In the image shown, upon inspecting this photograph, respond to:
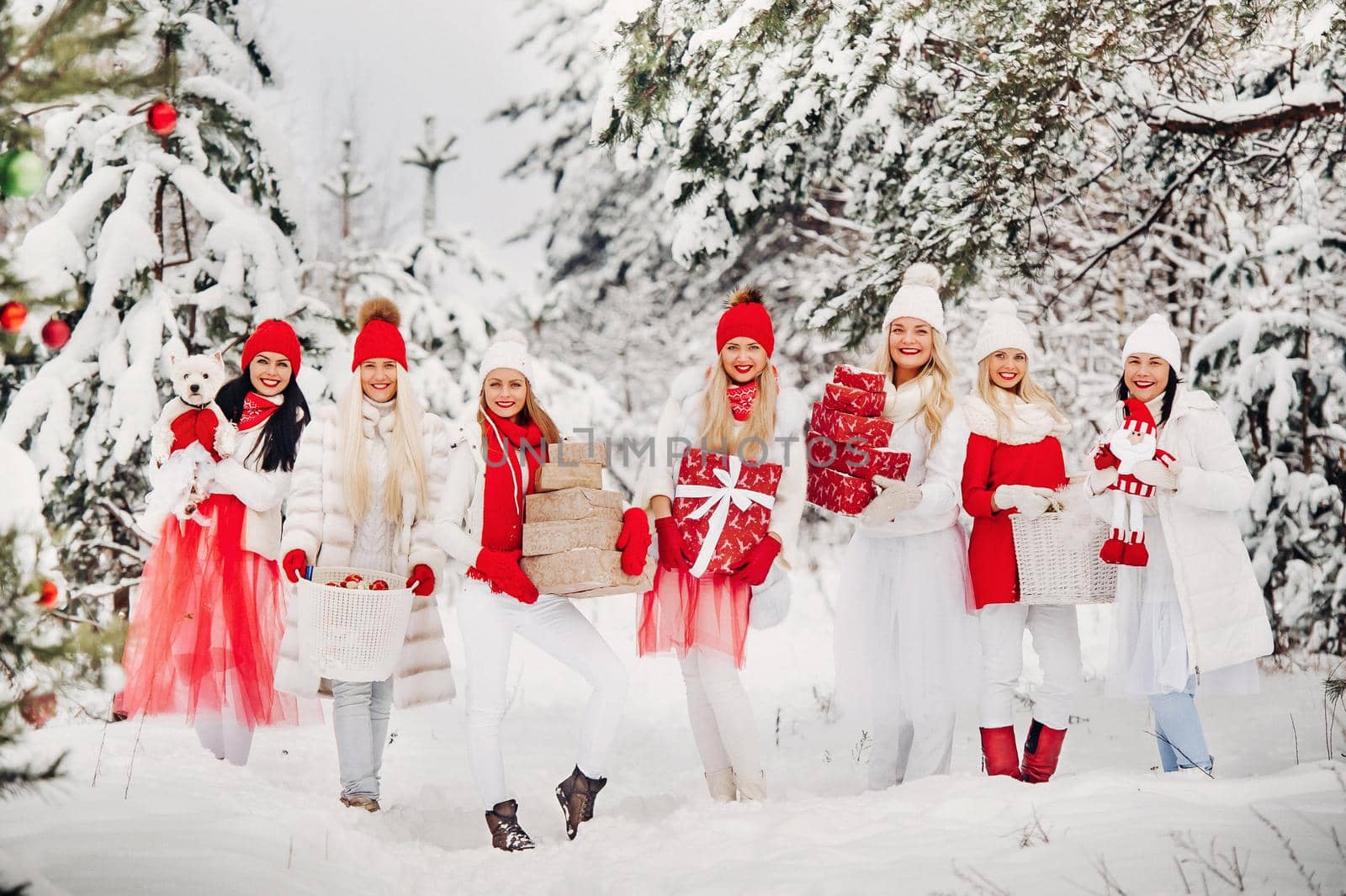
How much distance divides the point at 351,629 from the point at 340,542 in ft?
1.64

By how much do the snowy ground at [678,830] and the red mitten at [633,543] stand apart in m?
1.00

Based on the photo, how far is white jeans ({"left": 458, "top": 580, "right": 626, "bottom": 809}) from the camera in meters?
4.21

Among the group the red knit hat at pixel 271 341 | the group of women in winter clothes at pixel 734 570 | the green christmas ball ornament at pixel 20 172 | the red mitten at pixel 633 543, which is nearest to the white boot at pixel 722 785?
the group of women in winter clothes at pixel 734 570

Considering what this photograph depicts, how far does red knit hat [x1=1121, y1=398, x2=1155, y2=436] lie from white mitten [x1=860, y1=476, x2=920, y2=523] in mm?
893

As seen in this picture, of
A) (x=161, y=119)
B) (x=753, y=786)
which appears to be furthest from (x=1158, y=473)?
(x=161, y=119)

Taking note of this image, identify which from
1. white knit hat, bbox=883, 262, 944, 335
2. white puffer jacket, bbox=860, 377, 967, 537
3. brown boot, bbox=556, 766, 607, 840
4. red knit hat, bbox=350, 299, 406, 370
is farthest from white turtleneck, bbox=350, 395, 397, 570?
white knit hat, bbox=883, 262, 944, 335

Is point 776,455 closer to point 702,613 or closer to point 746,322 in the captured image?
point 746,322

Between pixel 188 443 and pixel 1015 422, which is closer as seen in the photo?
pixel 1015 422

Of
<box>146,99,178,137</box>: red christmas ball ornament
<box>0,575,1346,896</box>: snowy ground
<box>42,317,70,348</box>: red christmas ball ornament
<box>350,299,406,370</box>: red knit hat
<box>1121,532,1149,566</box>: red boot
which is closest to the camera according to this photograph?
<box>42,317,70,348</box>: red christmas ball ornament

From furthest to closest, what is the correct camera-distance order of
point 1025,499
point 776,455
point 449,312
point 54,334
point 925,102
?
point 449,312, point 925,102, point 776,455, point 1025,499, point 54,334

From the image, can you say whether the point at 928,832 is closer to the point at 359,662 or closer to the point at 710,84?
the point at 359,662

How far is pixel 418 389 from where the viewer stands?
8.41m

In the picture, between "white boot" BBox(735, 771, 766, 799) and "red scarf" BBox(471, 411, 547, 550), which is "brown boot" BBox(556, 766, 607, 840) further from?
"red scarf" BBox(471, 411, 547, 550)

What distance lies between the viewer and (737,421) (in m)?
4.48
